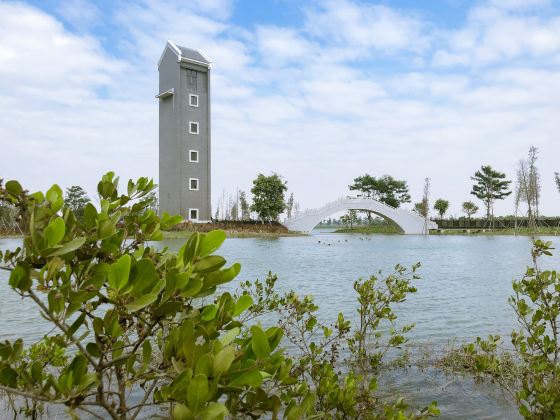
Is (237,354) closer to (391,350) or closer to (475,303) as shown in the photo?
(391,350)

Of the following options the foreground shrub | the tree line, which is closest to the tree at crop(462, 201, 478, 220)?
the tree line

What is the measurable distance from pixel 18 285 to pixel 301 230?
45.3 meters

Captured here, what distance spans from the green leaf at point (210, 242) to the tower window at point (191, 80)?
3470 centimetres

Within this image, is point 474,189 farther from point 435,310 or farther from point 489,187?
point 435,310

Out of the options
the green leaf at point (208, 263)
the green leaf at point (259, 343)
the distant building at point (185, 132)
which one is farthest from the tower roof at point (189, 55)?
the green leaf at point (259, 343)

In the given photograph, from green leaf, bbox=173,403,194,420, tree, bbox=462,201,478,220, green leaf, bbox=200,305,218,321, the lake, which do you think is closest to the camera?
green leaf, bbox=173,403,194,420

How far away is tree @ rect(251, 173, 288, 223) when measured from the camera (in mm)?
42844

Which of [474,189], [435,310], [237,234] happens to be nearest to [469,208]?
[474,189]

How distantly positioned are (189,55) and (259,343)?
36.0m

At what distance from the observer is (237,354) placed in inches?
41.9

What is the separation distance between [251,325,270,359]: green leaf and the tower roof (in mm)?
34708

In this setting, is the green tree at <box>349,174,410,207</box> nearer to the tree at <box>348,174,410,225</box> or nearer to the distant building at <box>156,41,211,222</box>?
the tree at <box>348,174,410,225</box>

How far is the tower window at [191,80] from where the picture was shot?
1340 inches

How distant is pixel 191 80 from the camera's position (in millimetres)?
34188
